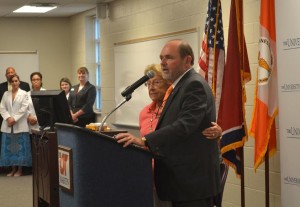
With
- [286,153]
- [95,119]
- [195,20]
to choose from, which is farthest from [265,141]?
[95,119]

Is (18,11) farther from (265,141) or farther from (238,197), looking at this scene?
(265,141)

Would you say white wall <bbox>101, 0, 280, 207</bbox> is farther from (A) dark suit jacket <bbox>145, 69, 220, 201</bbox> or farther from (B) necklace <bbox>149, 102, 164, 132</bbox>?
(A) dark suit jacket <bbox>145, 69, 220, 201</bbox>

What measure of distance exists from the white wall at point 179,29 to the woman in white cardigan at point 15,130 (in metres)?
1.23

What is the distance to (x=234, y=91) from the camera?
13.5ft

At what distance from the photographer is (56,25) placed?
10.4 meters

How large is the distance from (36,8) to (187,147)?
6.80 m

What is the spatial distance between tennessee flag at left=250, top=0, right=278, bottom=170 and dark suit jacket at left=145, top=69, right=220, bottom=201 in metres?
1.39

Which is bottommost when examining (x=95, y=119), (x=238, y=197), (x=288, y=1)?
(x=238, y=197)

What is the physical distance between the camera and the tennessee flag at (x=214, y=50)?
4.23 metres

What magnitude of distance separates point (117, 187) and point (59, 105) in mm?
1465

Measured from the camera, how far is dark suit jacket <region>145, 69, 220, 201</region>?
8.41ft

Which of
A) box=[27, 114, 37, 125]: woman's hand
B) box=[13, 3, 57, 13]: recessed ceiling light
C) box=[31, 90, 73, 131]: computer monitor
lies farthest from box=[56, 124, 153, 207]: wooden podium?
box=[13, 3, 57, 13]: recessed ceiling light

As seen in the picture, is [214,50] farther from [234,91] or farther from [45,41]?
[45,41]

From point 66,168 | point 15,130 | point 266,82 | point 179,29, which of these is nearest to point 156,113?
point 266,82
